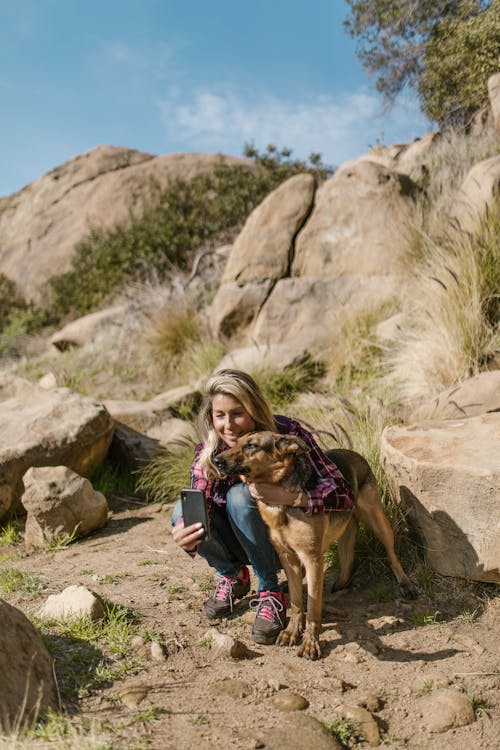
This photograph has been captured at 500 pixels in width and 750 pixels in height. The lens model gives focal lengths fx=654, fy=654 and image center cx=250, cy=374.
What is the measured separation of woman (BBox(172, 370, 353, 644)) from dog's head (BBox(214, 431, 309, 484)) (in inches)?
4.5

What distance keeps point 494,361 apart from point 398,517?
2741 millimetres

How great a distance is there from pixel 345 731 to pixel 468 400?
128 inches

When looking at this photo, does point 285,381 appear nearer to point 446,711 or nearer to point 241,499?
point 241,499

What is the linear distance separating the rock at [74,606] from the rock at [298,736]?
129cm

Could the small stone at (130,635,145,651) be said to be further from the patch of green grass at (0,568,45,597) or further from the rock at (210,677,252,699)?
the patch of green grass at (0,568,45,597)

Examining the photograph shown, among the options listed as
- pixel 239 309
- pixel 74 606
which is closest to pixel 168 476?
pixel 74 606

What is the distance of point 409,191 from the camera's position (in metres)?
9.93

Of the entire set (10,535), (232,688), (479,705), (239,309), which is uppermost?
(239,309)

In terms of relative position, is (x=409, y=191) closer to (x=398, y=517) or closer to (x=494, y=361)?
(x=494, y=361)

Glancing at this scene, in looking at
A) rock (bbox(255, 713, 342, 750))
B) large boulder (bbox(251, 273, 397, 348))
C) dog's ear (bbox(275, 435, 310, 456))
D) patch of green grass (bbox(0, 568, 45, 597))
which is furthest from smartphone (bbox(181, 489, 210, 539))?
large boulder (bbox(251, 273, 397, 348))

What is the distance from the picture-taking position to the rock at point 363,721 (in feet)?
9.01

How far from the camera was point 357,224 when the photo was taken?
987 cm

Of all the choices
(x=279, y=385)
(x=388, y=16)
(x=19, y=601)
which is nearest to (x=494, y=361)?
(x=279, y=385)

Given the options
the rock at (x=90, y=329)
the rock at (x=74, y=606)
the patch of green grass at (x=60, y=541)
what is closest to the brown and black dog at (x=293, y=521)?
the rock at (x=74, y=606)
